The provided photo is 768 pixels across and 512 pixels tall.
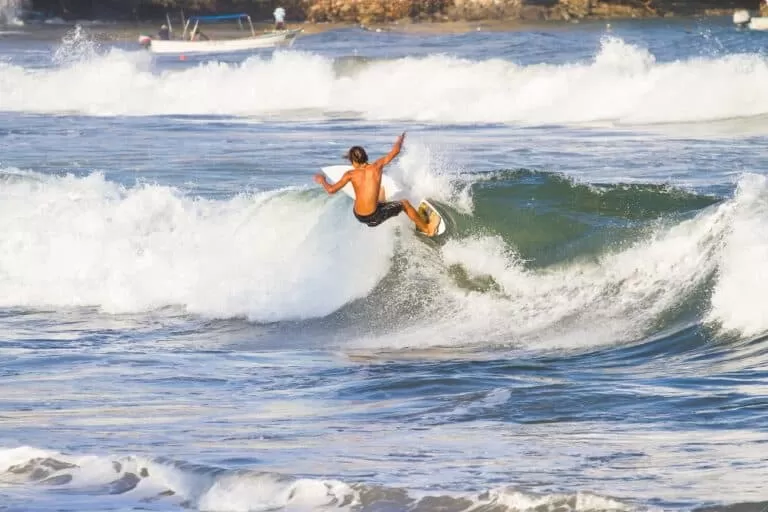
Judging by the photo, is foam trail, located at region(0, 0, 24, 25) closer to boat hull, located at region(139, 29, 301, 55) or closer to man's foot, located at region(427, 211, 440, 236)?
boat hull, located at region(139, 29, 301, 55)

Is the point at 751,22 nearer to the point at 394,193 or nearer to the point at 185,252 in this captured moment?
the point at 185,252

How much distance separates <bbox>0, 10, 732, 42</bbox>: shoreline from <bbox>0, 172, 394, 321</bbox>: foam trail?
2002 inches

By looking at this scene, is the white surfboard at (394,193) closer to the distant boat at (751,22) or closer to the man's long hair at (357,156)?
the man's long hair at (357,156)

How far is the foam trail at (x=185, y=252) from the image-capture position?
15.4m

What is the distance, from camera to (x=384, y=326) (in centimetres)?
1409

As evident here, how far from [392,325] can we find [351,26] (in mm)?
65781

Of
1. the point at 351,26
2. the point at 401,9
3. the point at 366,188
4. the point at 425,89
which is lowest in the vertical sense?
the point at 425,89

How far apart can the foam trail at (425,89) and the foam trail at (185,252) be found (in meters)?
14.4

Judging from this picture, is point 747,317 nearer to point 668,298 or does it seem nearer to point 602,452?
point 668,298

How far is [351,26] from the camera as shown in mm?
78750

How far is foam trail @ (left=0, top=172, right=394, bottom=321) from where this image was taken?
15.4 m

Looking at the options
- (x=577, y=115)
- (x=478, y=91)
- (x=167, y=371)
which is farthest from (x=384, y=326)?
(x=478, y=91)

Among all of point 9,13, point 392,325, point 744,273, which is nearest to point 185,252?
point 392,325

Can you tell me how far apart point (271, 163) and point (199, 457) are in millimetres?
16098
